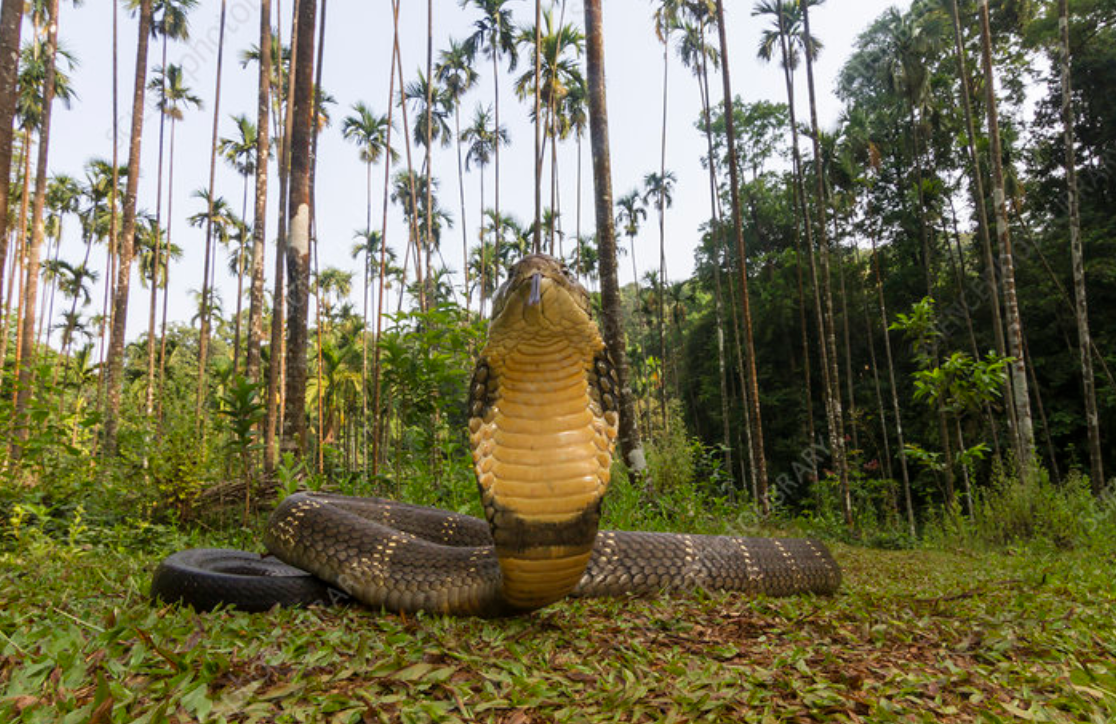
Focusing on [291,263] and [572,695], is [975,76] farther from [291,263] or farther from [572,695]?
[572,695]

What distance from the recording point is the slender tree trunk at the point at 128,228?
504 inches

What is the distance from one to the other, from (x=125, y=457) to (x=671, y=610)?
6526mm

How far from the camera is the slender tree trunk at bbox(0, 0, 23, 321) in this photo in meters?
5.29

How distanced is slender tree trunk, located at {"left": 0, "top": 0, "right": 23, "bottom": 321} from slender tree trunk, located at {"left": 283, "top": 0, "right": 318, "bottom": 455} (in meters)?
2.47

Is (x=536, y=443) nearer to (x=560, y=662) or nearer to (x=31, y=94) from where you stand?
(x=560, y=662)

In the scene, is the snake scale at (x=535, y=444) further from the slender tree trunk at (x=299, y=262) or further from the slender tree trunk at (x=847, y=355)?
the slender tree trunk at (x=847, y=355)

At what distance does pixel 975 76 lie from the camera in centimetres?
1977

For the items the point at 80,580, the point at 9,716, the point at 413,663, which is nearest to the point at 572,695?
the point at 413,663

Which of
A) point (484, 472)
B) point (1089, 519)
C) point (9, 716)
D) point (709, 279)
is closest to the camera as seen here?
point (9, 716)

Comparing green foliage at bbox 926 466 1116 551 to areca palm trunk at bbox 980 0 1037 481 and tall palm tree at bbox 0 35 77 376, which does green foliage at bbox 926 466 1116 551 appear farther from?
tall palm tree at bbox 0 35 77 376

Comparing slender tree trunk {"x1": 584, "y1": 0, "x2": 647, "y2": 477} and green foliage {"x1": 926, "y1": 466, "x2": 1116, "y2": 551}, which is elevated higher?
slender tree trunk {"x1": 584, "y1": 0, "x2": 647, "y2": 477}

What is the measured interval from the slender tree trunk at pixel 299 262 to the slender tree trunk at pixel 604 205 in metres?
3.57

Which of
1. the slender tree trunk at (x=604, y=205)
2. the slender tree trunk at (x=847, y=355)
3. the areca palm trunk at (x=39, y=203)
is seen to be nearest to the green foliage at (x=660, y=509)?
the slender tree trunk at (x=604, y=205)

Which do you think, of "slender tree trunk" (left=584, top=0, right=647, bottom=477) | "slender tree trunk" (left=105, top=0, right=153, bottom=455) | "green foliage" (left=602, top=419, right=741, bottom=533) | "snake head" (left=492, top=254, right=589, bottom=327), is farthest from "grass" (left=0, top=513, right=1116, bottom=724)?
"slender tree trunk" (left=105, top=0, right=153, bottom=455)
